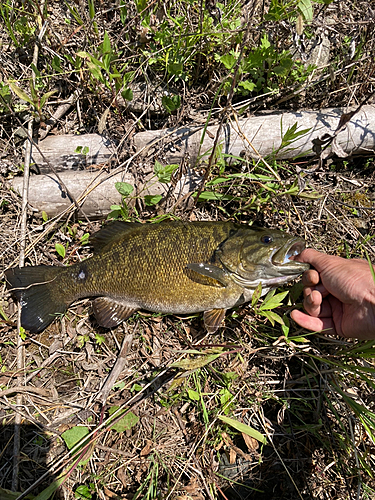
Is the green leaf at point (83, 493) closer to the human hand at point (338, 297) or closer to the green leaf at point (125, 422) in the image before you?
the green leaf at point (125, 422)

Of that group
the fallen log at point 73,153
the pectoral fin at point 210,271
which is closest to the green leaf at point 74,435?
the pectoral fin at point 210,271

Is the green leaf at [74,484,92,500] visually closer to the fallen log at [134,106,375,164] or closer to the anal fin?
the anal fin

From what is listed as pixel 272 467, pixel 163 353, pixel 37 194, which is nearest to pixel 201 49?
pixel 37 194

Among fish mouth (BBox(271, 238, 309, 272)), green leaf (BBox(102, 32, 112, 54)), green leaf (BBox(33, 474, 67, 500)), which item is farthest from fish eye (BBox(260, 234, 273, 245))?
green leaf (BBox(33, 474, 67, 500))

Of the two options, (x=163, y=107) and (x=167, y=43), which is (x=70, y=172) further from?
(x=167, y=43)

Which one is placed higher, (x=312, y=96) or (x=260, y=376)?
(x=312, y=96)

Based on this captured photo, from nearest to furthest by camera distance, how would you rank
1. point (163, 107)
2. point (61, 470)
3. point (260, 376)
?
point (61, 470) → point (260, 376) → point (163, 107)

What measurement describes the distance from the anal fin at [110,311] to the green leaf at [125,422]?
891 mm

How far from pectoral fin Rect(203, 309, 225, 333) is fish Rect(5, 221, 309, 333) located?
1cm

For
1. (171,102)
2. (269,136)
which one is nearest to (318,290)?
(269,136)

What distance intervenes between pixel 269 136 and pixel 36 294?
136 inches

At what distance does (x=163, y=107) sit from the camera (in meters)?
4.04

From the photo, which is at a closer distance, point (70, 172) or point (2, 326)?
point (2, 326)

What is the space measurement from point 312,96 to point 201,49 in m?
1.65
